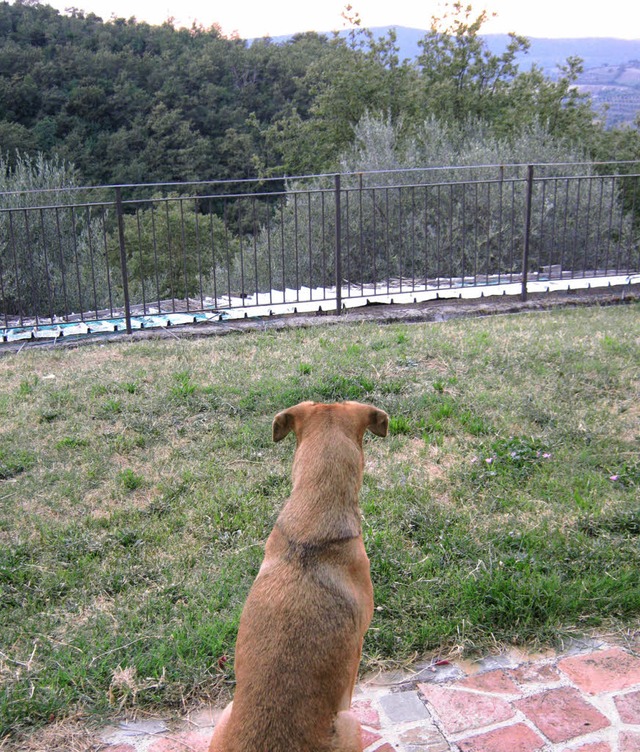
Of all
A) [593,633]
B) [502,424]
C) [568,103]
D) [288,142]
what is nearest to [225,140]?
[288,142]

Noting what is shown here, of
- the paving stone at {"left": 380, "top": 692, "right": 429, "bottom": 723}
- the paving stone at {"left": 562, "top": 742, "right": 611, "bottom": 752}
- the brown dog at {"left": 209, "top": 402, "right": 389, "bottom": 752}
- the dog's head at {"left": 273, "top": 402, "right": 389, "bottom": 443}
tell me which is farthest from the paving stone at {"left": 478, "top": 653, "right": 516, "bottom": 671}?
the dog's head at {"left": 273, "top": 402, "right": 389, "bottom": 443}

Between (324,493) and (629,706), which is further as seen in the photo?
(629,706)

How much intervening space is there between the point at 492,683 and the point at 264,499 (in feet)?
5.84

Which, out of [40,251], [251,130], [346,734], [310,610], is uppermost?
[251,130]

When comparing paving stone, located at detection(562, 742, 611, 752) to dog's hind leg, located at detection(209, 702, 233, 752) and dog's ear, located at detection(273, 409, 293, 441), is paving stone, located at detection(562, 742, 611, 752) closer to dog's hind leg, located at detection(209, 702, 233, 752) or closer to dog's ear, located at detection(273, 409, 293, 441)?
dog's hind leg, located at detection(209, 702, 233, 752)

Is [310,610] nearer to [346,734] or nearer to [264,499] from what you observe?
[346,734]

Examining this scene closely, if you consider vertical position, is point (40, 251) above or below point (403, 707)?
above

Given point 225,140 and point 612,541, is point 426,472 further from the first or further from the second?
point 225,140

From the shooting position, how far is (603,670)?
9.42ft

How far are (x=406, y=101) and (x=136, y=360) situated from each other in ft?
78.8

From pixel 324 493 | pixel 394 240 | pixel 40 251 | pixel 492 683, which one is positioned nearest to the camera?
pixel 324 493

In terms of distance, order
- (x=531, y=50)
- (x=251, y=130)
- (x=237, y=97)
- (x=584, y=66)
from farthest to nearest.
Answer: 1. (x=237, y=97)
2. (x=251, y=130)
3. (x=531, y=50)
4. (x=584, y=66)

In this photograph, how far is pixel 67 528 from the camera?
3.96 m

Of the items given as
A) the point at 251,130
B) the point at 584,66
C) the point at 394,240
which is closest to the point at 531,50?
the point at 584,66
